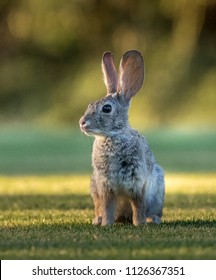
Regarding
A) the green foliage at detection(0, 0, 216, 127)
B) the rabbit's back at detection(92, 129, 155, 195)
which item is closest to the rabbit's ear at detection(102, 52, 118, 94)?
the rabbit's back at detection(92, 129, 155, 195)

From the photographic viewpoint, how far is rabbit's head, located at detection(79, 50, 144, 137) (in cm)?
676

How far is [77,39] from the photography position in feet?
105

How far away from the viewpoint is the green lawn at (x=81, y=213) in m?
5.61

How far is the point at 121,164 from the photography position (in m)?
6.75

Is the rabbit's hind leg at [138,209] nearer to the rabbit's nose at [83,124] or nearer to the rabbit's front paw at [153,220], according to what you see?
the rabbit's front paw at [153,220]

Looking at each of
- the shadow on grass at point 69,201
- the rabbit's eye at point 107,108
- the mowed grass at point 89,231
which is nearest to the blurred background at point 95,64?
the shadow on grass at point 69,201

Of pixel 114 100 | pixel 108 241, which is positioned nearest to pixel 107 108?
pixel 114 100

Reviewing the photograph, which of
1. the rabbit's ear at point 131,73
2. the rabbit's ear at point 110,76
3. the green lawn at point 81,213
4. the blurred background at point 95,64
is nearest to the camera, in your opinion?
the green lawn at point 81,213

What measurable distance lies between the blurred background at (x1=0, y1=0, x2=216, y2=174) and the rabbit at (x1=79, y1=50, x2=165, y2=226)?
16044 mm

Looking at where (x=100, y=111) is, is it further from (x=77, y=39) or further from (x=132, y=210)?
(x=77, y=39)

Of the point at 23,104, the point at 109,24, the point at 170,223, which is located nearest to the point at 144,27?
the point at 109,24

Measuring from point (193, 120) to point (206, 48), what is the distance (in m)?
4.49

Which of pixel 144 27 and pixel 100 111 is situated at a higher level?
pixel 144 27

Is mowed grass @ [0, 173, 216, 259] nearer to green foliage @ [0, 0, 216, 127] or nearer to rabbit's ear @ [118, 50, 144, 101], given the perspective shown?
rabbit's ear @ [118, 50, 144, 101]
